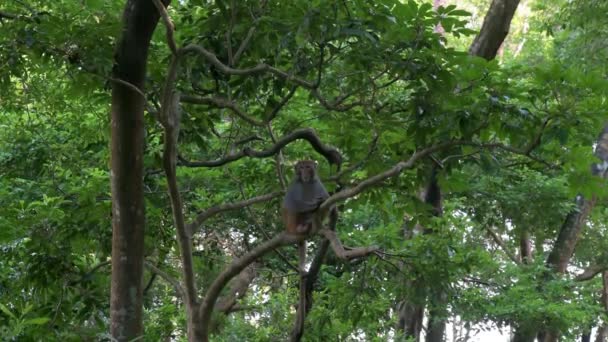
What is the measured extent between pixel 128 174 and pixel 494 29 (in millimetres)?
3738

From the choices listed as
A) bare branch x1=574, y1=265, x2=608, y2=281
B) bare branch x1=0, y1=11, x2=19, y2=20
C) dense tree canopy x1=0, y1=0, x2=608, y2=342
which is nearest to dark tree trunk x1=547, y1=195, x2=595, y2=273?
bare branch x1=574, y1=265, x2=608, y2=281

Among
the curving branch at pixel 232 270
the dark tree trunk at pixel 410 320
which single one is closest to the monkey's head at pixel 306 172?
the curving branch at pixel 232 270

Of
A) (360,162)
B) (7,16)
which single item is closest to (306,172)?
(360,162)

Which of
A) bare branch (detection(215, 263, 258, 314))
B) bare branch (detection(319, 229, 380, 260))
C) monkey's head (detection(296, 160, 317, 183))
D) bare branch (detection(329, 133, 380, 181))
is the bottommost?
bare branch (detection(319, 229, 380, 260))

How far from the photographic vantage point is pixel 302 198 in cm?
452

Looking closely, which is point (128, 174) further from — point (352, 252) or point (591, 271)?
point (591, 271)

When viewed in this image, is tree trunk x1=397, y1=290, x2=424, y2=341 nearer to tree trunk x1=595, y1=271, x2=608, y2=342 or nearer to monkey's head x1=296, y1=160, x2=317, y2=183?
monkey's head x1=296, y1=160, x2=317, y2=183

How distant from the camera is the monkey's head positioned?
4.69 metres

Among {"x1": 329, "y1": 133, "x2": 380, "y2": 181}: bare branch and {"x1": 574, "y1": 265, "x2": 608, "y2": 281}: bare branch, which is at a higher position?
{"x1": 574, "y1": 265, "x2": 608, "y2": 281}: bare branch

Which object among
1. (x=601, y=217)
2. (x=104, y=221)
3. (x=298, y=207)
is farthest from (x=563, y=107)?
(x=601, y=217)

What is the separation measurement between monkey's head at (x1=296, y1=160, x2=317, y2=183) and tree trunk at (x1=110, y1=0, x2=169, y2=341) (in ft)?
3.74

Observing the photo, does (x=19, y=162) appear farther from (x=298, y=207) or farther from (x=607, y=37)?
(x=607, y=37)

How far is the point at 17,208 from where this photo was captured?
4648mm

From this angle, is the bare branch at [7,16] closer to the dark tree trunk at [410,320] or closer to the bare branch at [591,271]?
the dark tree trunk at [410,320]
